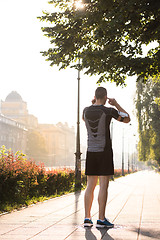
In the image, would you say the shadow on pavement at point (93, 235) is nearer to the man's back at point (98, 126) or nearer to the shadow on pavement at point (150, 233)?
the shadow on pavement at point (150, 233)

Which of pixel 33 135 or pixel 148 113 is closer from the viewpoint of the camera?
pixel 148 113

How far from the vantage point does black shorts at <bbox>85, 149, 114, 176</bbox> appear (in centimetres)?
576

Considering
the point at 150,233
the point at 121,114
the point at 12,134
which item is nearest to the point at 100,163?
the point at 121,114

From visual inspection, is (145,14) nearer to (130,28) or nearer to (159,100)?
(130,28)

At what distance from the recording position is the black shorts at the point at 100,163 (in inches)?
227

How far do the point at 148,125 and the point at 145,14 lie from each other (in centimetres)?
2445

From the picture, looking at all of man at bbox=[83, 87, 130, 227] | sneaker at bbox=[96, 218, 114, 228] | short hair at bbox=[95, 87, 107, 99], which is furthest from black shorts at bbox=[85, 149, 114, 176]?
short hair at bbox=[95, 87, 107, 99]

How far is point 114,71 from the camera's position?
11328 mm

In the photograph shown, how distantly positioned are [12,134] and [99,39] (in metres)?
86.7

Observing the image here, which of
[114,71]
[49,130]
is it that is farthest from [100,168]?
[49,130]

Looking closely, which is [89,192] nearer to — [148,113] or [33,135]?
[148,113]

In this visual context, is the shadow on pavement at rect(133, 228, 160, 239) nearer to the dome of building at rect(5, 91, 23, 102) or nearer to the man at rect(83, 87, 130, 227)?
the man at rect(83, 87, 130, 227)

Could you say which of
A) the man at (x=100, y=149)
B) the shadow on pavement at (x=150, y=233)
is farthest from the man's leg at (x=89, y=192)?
the shadow on pavement at (x=150, y=233)

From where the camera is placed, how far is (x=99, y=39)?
10.3m
